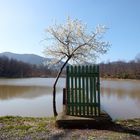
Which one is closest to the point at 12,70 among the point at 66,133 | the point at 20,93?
the point at 20,93

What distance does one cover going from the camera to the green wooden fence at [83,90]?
25.4 ft

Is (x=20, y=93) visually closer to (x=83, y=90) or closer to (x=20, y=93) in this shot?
(x=20, y=93)

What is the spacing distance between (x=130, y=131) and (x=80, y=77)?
6.34 ft

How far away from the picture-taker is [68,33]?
1393 cm

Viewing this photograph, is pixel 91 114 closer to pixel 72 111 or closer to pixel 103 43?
pixel 72 111

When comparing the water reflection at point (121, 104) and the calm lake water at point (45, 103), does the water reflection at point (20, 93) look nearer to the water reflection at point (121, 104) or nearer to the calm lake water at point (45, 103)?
the calm lake water at point (45, 103)

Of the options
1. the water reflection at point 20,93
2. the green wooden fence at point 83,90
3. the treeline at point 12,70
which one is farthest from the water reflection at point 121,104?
the treeline at point 12,70

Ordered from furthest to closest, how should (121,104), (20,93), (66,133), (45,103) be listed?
(20,93)
(45,103)
(121,104)
(66,133)

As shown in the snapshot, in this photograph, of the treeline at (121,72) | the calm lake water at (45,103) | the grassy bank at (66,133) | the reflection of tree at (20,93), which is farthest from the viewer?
the treeline at (121,72)

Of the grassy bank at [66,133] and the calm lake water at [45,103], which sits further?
the calm lake water at [45,103]

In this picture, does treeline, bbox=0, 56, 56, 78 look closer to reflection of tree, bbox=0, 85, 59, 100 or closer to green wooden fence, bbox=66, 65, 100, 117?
reflection of tree, bbox=0, 85, 59, 100

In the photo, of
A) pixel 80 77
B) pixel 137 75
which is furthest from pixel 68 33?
pixel 137 75

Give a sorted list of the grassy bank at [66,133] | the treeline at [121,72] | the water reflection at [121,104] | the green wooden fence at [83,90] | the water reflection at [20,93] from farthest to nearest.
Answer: the treeline at [121,72] < the water reflection at [20,93] < the water reflection at [121,104] < the green wooden fence at [83,90] < the grassy bank at [66,133]

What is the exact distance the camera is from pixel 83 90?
7762 millimetres
